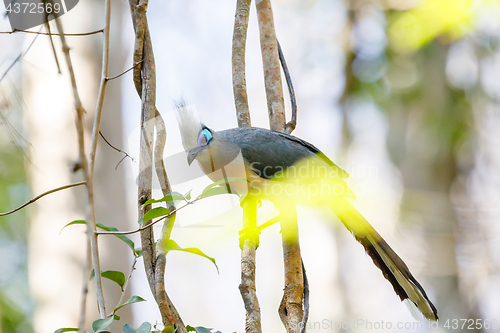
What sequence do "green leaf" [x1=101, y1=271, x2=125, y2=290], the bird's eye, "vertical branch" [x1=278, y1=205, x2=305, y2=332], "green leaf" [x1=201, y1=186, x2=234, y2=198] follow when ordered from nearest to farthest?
1. "green leaf" [x1=201, y1=186, x2=234, y2=198]
2. "green leaf" [x1=101, y1=271, x2=125, y2=290]
3. "vertical branch" [x1=278, y1=205, x2=305, y2=332]
4. the bird's eye

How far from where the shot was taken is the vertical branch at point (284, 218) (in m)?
1.76

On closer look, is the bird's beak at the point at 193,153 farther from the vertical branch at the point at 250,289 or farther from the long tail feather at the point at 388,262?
the long tail feather at the point at 388,262

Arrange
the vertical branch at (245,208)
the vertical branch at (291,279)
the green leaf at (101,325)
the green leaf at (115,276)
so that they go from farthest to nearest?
the vertical branch at (291,279) → the vertical branch at (245,208) → the green leaf at (115,276) → the green leaf at (101,325)

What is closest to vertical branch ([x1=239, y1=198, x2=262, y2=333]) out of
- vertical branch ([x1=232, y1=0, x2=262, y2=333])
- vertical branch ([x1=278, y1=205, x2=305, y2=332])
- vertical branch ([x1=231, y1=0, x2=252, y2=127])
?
vertical branch ([x1=232, y1=0, x2=262, y2=333])

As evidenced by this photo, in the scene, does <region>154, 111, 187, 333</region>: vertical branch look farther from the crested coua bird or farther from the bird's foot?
the crested coua bird

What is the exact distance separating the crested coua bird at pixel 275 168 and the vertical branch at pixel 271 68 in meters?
0.17

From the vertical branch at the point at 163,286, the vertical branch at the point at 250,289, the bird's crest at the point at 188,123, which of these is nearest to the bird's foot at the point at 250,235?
the vertical branch at the point at 250,289

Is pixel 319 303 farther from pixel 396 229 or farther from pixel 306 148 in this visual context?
pixel 306 148

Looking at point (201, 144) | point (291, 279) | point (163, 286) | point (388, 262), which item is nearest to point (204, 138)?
point (201, 144)

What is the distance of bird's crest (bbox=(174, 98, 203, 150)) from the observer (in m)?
2.08

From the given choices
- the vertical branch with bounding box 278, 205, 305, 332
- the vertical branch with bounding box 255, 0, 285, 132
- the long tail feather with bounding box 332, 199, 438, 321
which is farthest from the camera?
the vertical branch with bounding box 255, 0, 285, 132

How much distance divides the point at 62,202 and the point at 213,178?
2.42m

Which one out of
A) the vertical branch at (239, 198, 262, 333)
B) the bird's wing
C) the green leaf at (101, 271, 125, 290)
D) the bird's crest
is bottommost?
the vertical branch at (239, 198, 262, 333)

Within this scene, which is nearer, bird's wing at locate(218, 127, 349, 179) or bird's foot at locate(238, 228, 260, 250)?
bird's foot at locate(238, 228, 260, 250)
